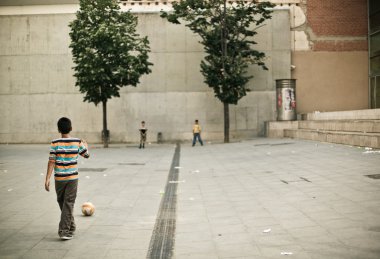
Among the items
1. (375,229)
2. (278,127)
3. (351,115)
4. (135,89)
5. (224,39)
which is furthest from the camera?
(135,89)

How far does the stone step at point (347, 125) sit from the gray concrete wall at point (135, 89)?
23.4 ft

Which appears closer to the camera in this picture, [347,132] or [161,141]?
[347,132]

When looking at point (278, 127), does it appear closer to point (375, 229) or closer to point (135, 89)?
point (135, 89)

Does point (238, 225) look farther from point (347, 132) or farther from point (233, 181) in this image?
point (347, 132)

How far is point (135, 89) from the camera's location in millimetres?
32750

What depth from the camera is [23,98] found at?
109 ft

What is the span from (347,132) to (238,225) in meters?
15.3

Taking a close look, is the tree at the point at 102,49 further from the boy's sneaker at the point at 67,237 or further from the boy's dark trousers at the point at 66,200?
the boy's sneaker at the point at 67,237

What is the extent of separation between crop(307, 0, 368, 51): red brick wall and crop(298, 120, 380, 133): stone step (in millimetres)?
8610

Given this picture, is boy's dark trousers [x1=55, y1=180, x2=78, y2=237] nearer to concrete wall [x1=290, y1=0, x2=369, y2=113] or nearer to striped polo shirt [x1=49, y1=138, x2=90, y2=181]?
striped polo shirt [x1=49, y1=138, x2=90, y2=181]

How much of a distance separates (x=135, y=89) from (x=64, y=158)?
87.3 feet

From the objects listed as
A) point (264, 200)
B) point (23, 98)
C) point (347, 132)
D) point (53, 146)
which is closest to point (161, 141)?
point (23, 98)

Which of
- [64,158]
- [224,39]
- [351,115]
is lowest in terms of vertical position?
[64,158]

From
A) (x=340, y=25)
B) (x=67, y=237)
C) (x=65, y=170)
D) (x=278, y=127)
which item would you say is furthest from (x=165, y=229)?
(x=340, y=25)
